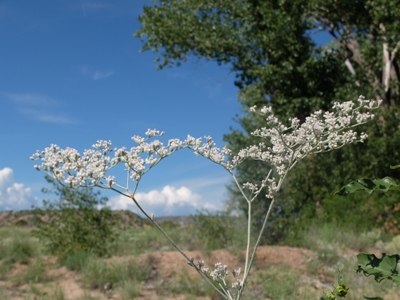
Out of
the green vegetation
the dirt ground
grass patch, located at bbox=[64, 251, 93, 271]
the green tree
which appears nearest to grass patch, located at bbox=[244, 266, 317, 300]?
the green vegetation

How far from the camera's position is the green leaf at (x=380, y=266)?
222cm

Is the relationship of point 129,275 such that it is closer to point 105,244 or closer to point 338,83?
point 105,244

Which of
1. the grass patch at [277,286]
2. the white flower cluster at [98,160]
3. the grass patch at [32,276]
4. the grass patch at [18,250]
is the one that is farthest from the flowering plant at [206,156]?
the grass patch at [18,250]

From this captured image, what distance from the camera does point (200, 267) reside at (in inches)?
88.3

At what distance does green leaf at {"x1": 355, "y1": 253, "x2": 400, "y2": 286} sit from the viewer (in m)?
2.22

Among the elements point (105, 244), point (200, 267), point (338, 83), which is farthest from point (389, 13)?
point (200, 267)

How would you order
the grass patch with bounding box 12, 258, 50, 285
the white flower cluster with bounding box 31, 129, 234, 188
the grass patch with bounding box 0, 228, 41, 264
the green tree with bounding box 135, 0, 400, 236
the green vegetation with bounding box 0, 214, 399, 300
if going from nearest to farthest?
the white flower cluster with bounding box 31, 129, 234, 188 → the green vegetation with bounding box 0, 214, 399, 300 → the grass patch with bounding box 12, 258, 50, 285 → the grass patch with bounding box 0, 228, 41, 264 → the green tree with bounding box 135, 0, 400, 236

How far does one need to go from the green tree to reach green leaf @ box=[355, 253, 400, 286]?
9.09m

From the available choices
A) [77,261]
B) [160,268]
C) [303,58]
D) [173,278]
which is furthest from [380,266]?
[303,58]

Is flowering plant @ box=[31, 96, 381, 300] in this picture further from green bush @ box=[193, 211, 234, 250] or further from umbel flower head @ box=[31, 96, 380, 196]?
green bush @ box=[193, 211, 234, 250]

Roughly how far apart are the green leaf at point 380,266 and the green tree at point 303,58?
9092 mm

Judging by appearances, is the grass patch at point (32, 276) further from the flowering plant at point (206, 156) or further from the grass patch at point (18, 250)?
the flowering plant at point (206, 156)

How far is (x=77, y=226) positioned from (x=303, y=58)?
24.5 ft

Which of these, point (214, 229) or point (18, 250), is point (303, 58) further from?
point (18, 250)
